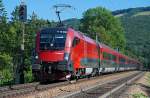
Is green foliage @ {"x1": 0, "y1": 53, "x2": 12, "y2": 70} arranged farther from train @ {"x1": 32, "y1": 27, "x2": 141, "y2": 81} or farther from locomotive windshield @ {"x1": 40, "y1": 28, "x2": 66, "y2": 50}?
locomotive windshield @ {"x1": 40, "y1": 28, "x2": 66, "y2": 50}

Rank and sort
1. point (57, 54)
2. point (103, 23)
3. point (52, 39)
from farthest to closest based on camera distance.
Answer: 1. point (103, 23)
2. point (52, 39)
3. point (57, 54)

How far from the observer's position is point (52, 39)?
28.9 metres

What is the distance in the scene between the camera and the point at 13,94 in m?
19.4

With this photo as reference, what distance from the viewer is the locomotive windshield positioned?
1121 inches

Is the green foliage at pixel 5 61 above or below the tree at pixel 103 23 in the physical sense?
below

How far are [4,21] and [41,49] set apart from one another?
175 ft

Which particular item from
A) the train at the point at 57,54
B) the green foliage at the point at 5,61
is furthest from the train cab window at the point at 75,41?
the green foliage at the point at 5,61

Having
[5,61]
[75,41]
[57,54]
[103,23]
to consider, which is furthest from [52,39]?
[103,23]

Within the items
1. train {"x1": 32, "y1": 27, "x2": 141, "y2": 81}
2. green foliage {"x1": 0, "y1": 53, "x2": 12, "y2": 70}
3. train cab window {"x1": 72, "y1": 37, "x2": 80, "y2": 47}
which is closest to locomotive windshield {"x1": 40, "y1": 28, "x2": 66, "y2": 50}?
train {"x1": 32, "y1": 27, "x2": 141, "y2": 81}

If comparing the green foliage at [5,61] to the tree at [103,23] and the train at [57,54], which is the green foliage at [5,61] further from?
the train at [57,54]

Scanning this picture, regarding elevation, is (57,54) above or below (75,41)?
below

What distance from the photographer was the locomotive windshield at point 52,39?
28.5 metres

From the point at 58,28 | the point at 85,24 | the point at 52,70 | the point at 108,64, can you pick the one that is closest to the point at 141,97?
the point at 52,70

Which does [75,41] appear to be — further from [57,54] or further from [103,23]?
[103,23]
